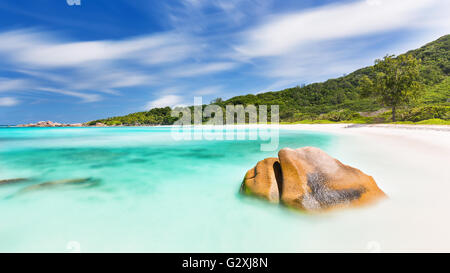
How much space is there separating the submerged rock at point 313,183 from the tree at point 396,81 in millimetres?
30976

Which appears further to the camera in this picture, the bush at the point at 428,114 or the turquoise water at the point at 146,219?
the bush at the point at 428,114

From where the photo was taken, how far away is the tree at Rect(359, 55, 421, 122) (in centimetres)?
2608

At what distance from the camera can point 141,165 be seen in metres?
9.40

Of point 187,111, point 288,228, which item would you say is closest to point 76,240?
point 288,228

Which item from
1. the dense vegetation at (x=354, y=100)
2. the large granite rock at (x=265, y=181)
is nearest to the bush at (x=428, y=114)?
the dense vegetation at (x=354, y=100)

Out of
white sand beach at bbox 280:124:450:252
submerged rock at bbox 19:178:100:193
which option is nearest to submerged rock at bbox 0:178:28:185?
submerged rock at bbox 19:178:100:193

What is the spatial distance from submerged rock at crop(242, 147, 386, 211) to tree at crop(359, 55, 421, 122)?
31.0 meters

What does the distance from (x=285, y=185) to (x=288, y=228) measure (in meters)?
0.88

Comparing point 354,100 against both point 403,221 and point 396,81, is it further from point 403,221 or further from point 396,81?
point 403,221

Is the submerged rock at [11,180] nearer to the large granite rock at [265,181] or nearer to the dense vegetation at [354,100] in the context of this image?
the large granite rock at [265,181]

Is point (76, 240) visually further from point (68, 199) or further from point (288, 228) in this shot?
point (288, 228)

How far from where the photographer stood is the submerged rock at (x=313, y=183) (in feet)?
12.3

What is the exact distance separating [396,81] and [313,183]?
3229 cm

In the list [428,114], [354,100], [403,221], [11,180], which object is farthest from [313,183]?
[354,100]
